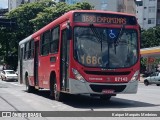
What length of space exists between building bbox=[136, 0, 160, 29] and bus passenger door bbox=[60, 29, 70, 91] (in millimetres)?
81187

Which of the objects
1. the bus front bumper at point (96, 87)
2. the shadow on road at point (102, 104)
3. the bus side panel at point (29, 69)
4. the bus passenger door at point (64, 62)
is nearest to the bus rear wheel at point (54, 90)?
the shadow on road at point (102, 104)

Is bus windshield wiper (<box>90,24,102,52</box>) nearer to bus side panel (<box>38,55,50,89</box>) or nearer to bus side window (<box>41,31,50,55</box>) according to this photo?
bus side panel (<box>38,55,50,89</box>)

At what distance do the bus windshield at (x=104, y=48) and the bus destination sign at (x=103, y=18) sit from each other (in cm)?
28

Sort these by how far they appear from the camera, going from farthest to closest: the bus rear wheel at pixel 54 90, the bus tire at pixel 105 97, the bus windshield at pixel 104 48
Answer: the bus tire at pixel 105 97 < the bus rear wheel at pixel 54 90 < the bus windshield at pixel 104 48

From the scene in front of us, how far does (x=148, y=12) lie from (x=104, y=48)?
83128mm

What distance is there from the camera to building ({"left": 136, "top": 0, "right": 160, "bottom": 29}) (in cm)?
9344

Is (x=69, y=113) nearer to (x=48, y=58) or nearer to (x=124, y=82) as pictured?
(x=124, y=82)

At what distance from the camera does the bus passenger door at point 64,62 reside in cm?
1405

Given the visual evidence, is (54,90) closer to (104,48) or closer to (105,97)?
(105,97)

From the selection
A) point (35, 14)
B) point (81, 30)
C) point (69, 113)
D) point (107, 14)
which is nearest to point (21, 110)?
point (69, 113)

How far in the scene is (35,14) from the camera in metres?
59.2

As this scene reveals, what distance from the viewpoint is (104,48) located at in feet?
45.1

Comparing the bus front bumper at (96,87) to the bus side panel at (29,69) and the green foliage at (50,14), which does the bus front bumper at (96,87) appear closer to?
the bus side panel at (29,69)

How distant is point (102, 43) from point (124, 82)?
1.61 metres
